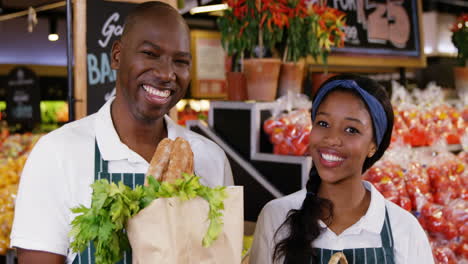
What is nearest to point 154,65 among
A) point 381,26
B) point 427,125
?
point 427,125

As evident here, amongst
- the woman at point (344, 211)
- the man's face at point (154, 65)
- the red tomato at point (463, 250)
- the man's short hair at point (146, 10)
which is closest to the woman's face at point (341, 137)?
the woman at point (344, 211)

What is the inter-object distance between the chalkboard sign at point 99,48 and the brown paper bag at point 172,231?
2015 mm

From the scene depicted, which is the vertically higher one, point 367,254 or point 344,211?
point 344,211

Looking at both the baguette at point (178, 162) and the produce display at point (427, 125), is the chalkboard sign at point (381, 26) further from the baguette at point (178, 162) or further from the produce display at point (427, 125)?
the baguette at point (178, 162)

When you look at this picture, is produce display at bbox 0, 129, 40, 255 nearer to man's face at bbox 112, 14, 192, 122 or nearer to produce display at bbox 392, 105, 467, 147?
man's face at bbox 112, 14, 192, 122

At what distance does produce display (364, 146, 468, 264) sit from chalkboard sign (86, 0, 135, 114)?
1.53 m

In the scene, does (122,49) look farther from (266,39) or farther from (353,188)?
(266,39)

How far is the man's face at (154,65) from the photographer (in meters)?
1.69

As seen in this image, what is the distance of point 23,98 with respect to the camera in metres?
4.42

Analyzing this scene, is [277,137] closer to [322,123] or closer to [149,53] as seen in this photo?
[322,123]

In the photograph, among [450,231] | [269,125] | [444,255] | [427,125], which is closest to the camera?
[444,255]

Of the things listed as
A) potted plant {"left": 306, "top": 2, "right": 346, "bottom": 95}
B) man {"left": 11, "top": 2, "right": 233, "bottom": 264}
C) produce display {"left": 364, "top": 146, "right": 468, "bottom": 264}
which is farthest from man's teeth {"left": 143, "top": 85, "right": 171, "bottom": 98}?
potted plant {"left": 306, "top": 2, "right": 346, "bottom": 95}

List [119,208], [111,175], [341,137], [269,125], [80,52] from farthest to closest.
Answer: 1. [269,125]
2. [80,52]
3. [341,137]
4. [111,175]
5. [119,208]

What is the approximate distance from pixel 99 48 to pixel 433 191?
206cm
